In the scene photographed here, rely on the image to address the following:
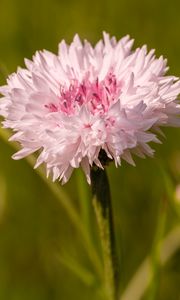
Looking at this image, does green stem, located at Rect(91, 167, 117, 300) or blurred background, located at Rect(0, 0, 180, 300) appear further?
blurred background, located at Rect(0, 0, 180, 300)

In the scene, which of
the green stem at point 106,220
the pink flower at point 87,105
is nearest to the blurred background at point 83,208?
the green stem at point 106,220

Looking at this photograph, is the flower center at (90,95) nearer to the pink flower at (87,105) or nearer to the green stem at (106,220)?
the pink flower at (87,105)

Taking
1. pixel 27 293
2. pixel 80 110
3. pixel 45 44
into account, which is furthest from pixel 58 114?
pixel 45 44

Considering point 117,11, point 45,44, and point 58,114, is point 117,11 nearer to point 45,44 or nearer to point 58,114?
point 45,44

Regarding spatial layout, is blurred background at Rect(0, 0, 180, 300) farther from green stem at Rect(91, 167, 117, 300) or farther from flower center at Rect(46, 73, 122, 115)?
flower center at Rect(46, 73, 122, 115)

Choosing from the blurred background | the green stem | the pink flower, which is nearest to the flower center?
the pink flower
